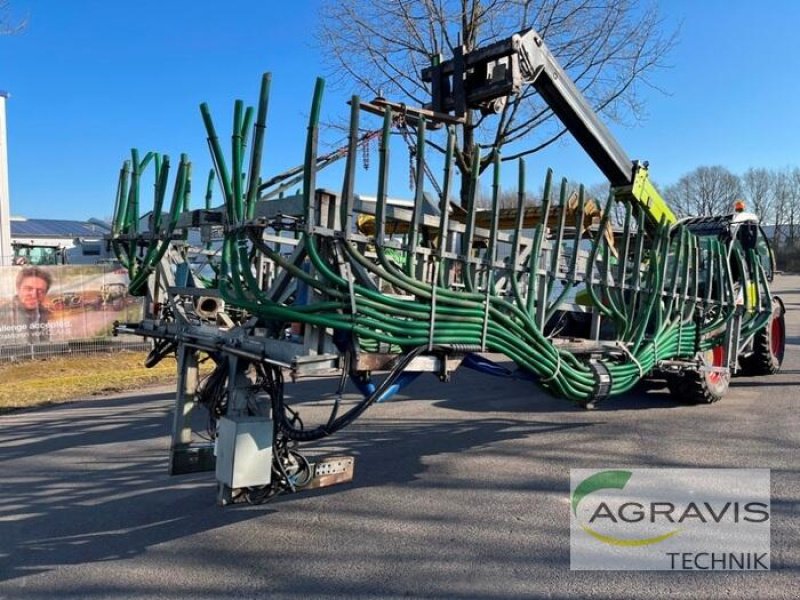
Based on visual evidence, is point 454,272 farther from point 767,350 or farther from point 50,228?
point 50,228

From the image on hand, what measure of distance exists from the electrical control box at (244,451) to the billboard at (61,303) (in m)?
10.8

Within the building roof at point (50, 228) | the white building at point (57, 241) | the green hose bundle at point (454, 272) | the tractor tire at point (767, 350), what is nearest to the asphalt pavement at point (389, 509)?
the green hose bundle at point (454, 272)

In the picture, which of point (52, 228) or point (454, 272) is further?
point (52, 228)

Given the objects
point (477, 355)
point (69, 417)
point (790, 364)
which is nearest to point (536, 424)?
point (477, 355)

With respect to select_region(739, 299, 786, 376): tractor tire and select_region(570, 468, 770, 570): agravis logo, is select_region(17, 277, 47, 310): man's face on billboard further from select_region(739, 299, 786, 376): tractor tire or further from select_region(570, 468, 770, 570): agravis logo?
select_region(739, 299, 786, 376): tractor tire

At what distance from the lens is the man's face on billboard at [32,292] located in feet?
45.7

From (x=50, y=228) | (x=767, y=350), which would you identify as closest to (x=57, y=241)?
(x=50, y=228)

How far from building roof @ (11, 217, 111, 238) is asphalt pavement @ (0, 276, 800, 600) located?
128ft

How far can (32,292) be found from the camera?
14070 millimetres

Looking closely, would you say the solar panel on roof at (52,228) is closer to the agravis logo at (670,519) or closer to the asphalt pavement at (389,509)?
the asphalt pavement at (389,509)

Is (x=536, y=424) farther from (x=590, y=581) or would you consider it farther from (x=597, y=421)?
(x=590, y=581)

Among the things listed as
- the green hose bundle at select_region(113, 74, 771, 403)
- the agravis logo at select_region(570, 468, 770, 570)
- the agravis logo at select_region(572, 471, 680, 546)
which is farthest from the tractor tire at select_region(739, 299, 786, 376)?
the agravis logo at select_region(572, 471, 680, 546)

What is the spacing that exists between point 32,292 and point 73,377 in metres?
3.52

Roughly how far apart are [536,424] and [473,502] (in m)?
2.58
